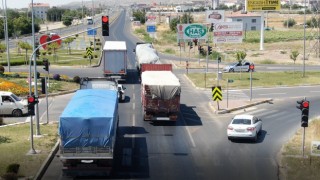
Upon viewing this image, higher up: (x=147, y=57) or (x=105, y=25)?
(x=105, y=25)

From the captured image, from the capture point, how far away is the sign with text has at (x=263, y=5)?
90.1 meters

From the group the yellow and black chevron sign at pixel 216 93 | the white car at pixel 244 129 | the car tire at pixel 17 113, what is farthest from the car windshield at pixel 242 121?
the car tire at pixel 17 113

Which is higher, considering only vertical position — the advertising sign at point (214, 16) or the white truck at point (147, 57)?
the advertising sign at point (214, 16)

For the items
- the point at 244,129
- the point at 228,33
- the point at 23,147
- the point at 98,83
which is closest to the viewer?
the point at 23,147

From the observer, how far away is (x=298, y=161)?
27094mm

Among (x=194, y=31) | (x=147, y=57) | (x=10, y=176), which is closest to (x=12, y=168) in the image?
(x=10, y=176)

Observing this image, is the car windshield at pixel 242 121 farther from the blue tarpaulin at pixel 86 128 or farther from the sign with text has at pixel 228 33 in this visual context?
the sign with text has at pixel 228 33

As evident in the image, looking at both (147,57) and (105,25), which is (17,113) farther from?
(147,57)

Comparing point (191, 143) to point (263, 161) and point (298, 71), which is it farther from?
point (298, 71)

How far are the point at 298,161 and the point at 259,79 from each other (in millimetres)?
33061

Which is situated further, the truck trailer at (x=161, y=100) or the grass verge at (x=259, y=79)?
the grass verge at (x=259, y=79)

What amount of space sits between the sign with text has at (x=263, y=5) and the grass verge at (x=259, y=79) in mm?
26348

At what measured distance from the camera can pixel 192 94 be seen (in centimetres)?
5000

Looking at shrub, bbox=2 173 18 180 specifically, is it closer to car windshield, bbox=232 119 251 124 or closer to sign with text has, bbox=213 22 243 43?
car windshield, bbox=232 119 251 124
